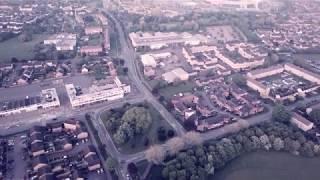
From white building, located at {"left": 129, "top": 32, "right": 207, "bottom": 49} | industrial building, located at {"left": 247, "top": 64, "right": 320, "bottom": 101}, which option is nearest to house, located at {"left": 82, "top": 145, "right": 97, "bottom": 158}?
industrial building, located at {"left": 247, "top": 64, "right": 320, "bottom": 101}

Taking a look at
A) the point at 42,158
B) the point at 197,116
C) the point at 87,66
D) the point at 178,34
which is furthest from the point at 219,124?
the point at 178,34

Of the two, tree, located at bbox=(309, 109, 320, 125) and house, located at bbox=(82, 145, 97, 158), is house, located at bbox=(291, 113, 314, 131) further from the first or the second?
house, located at bbox=(82, 145, 97, 158)

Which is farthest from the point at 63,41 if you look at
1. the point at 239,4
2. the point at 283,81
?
the point at 239,4

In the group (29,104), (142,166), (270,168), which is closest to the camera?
(142,166)

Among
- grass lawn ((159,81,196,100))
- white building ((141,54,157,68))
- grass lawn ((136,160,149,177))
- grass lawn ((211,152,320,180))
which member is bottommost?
grass lawn ((211,152,320,180))

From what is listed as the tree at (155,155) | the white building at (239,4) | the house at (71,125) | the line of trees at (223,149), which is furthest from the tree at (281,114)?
the white building at (239,4)

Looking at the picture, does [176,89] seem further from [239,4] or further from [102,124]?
[239,4]

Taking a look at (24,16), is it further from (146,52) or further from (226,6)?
(226,6)
